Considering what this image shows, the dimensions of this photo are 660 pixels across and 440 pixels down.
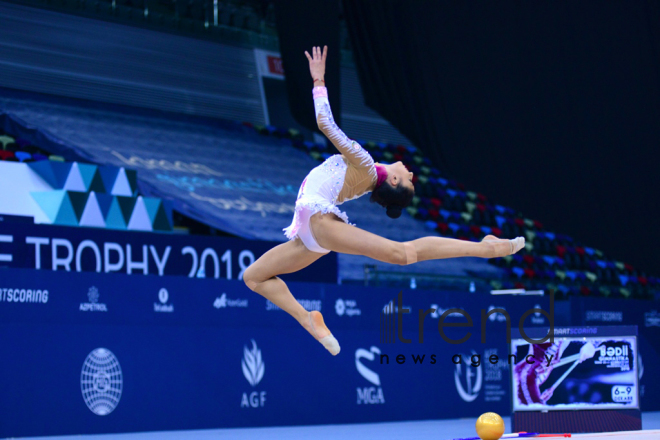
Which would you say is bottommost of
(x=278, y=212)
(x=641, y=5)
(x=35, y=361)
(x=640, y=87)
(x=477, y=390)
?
(x=477, y=390)

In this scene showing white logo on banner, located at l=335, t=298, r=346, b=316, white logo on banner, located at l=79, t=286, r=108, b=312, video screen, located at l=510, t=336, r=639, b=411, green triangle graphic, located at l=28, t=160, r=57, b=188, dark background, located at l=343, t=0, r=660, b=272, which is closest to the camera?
video screen, located at l=510, t=336, r=639, b=411

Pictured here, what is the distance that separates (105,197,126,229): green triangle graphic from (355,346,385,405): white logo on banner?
9.48 feet

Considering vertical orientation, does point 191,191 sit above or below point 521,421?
above

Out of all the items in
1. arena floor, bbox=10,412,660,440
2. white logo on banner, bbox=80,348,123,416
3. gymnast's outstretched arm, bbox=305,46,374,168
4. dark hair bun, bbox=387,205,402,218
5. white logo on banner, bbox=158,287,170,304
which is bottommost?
arena floor, bbox=10,412,660,440

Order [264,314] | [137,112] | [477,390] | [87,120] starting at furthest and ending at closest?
[137,112]
[87,120]
[477,390]
[264,314]

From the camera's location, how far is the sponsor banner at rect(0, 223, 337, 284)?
6668 mm

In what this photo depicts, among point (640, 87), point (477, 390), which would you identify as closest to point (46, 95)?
point (477, 390)

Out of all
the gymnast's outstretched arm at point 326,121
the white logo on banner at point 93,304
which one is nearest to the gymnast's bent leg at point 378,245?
the gymnast's outstretched arm at point 326,121

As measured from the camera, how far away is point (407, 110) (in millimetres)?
12477

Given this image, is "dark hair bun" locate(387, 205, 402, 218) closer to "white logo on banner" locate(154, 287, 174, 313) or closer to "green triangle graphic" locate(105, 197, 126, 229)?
"white logo on banner" locate(154, 287, 174, 313)

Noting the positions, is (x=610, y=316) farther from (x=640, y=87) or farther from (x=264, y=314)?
(x=264, y=314)

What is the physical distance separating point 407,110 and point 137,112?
4.52 metres

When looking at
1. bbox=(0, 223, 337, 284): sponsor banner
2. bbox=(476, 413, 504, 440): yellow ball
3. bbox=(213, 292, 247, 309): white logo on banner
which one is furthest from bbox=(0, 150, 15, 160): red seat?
bbox=(476, 413, 504, 440): yellow ball

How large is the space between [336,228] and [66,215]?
509 cm
